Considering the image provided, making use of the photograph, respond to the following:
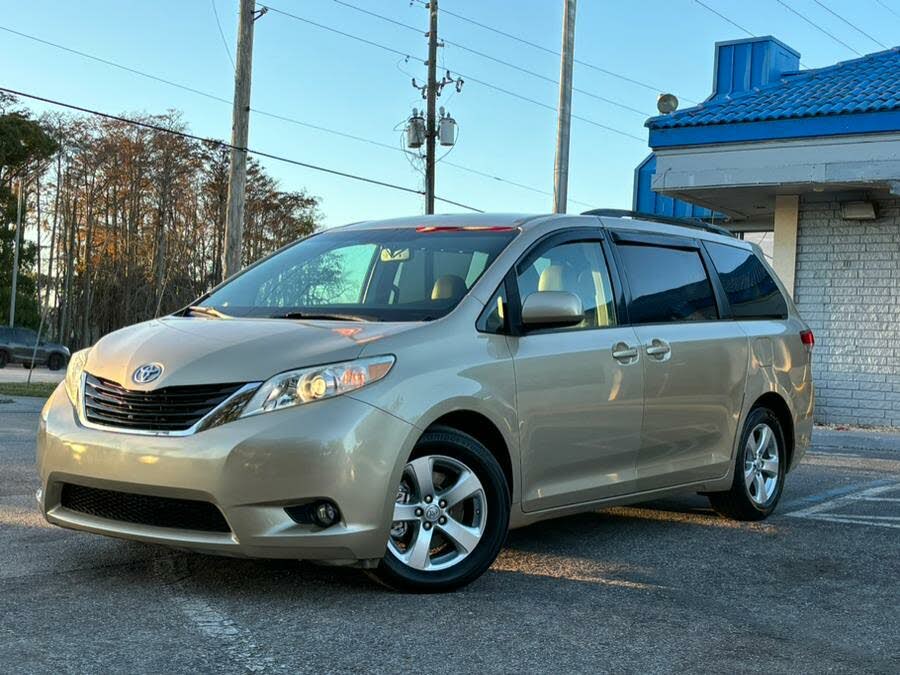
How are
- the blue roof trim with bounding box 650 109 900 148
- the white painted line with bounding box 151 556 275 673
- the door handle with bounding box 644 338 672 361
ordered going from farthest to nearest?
the blue roof trim with bounding box 650 109 900 148 < the door handle with bounding box 644 338 672 361 < the white painted line with bounding box 151 556 275 673

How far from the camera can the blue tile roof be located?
13977mm

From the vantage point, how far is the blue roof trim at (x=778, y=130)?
13648 mm

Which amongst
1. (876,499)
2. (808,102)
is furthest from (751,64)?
(876,499)

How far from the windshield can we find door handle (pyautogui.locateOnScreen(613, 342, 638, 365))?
813mm

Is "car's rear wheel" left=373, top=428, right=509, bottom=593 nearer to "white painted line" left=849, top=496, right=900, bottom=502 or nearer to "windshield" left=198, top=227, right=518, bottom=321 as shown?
"windshield" left=198, top=227, right=518, bottom=321

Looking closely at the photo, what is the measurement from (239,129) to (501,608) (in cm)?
1600

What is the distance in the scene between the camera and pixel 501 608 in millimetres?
4621

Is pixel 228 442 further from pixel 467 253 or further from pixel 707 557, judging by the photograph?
pixel 707 557

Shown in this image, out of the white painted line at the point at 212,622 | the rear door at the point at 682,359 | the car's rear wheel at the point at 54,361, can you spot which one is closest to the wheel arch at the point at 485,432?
the rear door at the point at 682,359

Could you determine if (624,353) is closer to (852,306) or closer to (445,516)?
(445,516)

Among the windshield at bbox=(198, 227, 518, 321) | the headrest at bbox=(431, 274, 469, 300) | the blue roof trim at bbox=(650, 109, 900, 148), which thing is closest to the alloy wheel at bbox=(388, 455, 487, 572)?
the windshield at bbox=(198, 227, 518, 321)

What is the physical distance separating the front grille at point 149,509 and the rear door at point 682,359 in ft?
8.13

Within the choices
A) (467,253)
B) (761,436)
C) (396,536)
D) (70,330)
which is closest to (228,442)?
(396,536)

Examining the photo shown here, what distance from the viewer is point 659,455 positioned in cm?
618
